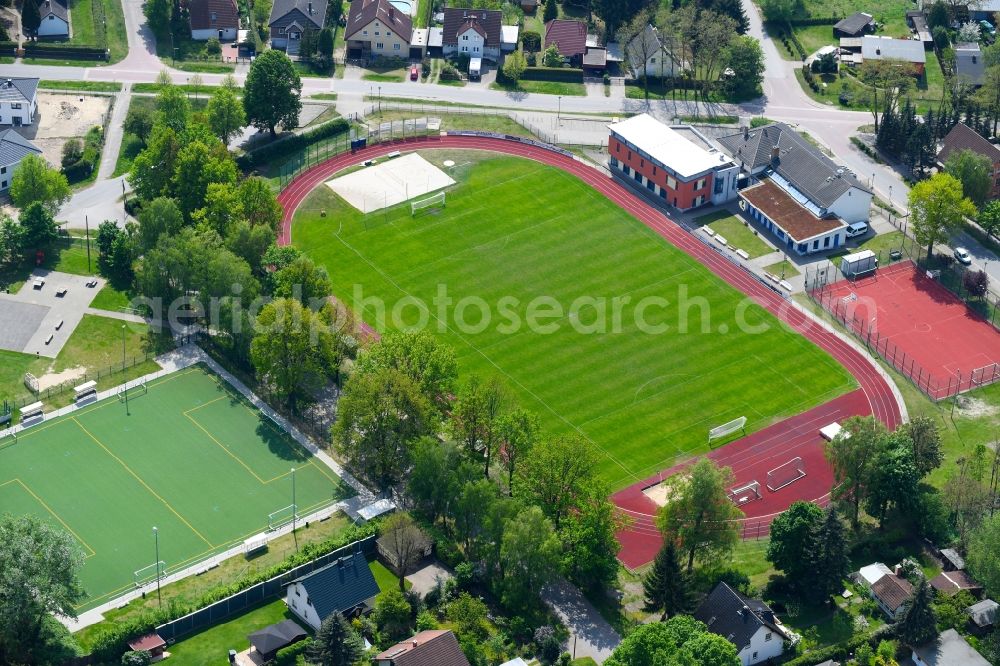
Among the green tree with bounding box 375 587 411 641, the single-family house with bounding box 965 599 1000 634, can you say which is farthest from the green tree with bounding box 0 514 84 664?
the single-family house with bounding box 965 599 1000 634

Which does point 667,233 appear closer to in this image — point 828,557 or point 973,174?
point 973,174

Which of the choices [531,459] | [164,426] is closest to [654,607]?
[531,459]

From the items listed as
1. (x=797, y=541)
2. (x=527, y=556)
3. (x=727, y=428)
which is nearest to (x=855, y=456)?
(x=797, y=541)

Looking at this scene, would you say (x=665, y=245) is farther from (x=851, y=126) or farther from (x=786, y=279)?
(x=851, y=126)

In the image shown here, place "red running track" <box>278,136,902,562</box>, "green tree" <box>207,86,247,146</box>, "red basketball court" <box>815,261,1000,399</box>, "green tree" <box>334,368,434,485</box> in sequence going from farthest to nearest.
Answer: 1. "green tree" <box>207,86,247,146</box>
2. "red basketball court" <box>815,261,1000,399</box>
3. "red running track" <box>278,136,902,562</box>
4. "green tree" <box>334,368,434,485</box>

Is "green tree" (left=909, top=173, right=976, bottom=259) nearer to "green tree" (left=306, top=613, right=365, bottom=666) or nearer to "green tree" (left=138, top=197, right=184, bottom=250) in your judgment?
"green tree" (left=138, top=197, right=184, bottom=250)

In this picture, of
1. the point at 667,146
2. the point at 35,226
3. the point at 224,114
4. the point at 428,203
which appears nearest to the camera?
the point at 35,226
